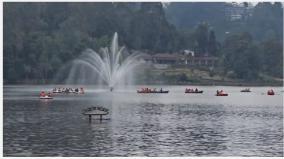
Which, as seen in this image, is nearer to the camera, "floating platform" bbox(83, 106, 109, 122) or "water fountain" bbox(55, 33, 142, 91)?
"floating platform" bbox(83, 106, 109, 122)

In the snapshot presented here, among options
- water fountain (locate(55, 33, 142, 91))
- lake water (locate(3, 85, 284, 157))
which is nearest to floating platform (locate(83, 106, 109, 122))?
lake water (locate(3, 85, 284, 157))

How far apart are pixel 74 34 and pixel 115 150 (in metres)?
150

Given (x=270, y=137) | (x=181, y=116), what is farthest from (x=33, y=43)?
(x=270, y=137)

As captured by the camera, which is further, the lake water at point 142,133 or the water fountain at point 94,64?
the water fountain at point 94,64

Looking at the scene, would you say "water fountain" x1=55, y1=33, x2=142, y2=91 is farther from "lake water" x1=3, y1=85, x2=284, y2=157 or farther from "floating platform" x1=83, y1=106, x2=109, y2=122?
"floating platform" x1=83, y1=106, x2=109, y2=122

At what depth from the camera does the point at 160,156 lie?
44.4 m

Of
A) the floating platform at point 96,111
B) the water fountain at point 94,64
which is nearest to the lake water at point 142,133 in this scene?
the floating platform at point 96,111

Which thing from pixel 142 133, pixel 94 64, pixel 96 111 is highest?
pixel 94 64

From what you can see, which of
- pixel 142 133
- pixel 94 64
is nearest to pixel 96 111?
pixel 142 133

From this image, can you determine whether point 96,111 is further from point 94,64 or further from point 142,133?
point 94,64

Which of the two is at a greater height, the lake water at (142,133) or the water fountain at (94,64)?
the water fountain at (94,64)

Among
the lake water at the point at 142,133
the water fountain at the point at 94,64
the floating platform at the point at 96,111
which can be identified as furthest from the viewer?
the water fountain at the point at 94,64

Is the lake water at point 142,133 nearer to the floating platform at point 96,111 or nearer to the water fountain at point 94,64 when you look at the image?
the floating platform at point 96,111

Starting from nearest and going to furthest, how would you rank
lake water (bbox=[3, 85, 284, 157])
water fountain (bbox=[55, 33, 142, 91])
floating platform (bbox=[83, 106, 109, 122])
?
lake water (bbox=[3, 85, 284, 157]) < floating platform (bbox=[83, 106, 109, 122]) < water fountain (bbox=[55, 33, 142, 91])
